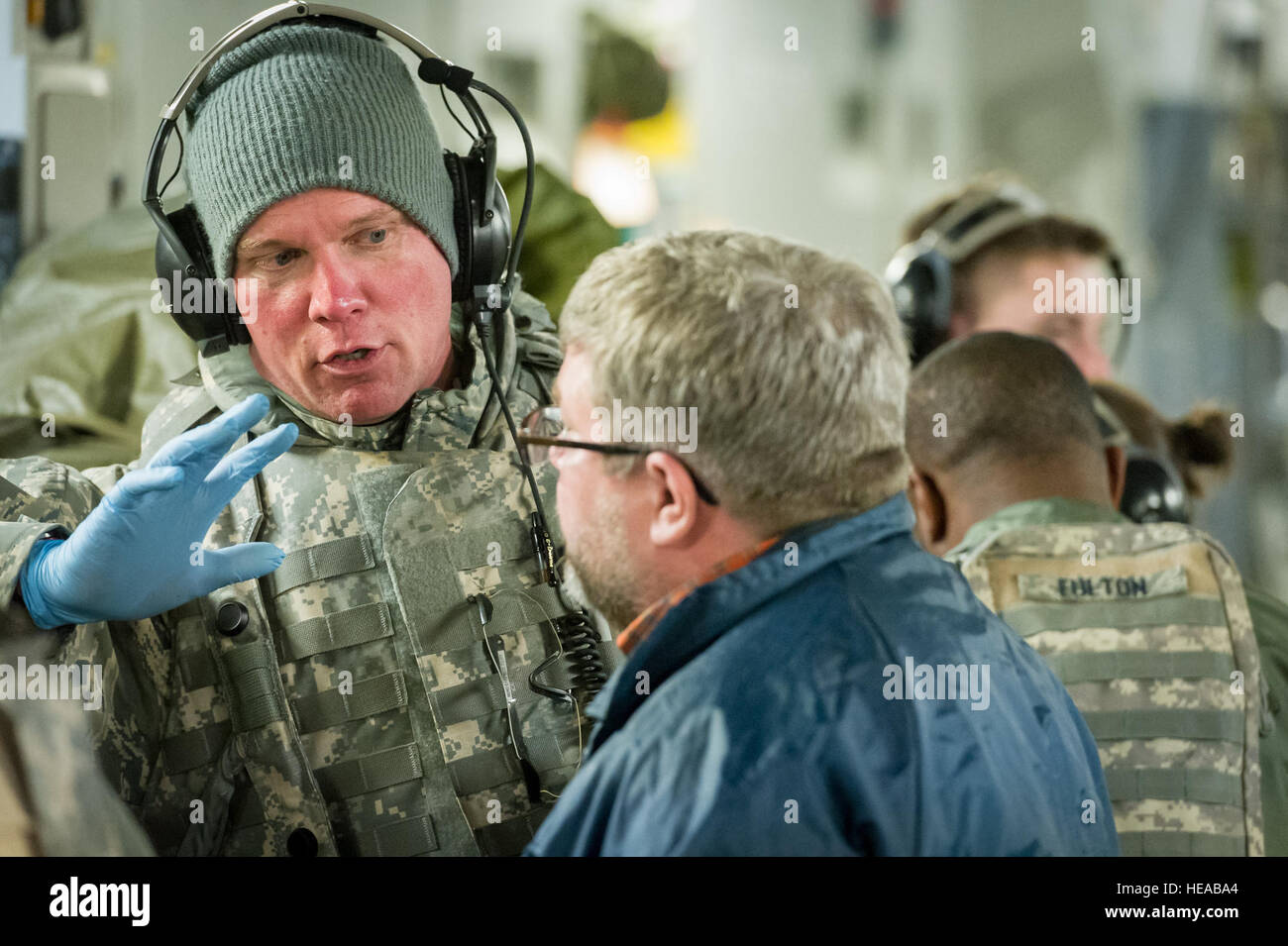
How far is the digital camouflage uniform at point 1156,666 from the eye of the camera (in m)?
1.79

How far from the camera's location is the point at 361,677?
1.50 metres

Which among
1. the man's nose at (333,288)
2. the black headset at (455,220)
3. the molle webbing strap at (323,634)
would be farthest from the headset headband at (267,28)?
the molle webbing strap at (323,634)

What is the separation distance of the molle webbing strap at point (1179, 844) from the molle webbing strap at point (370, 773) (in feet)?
3.27

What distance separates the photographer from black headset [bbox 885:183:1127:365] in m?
2.72

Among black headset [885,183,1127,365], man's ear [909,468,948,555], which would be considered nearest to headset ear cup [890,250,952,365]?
black headset [885,183,1127,365]

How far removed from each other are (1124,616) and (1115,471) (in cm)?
34

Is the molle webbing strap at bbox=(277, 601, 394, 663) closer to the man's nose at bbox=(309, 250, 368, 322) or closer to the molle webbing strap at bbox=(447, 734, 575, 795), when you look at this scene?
the molle webbing strap at bbox=(447, 734, 575, 795)

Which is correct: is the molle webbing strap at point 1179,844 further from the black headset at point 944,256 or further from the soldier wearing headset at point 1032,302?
the black headset at point 944,256

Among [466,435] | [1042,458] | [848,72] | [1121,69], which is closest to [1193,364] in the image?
[1121,69]

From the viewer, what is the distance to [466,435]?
63.2 inches

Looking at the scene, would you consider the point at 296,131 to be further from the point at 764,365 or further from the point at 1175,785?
the point at 1175,785

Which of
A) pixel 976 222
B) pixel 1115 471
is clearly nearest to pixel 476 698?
pixel 1115 471

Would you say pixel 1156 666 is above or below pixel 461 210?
below

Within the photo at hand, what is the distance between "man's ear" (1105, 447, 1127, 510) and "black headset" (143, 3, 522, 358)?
108 centimetres
